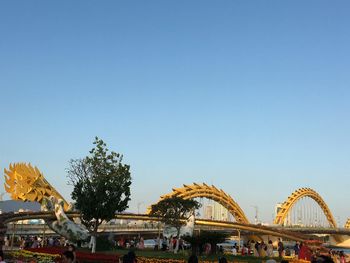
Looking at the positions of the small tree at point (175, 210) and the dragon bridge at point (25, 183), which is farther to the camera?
the dragon bridge at point (25, 183)

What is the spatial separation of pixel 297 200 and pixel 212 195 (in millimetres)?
44340

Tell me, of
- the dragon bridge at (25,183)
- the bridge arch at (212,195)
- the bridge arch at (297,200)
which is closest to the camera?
the dragon bridge at (25,183)

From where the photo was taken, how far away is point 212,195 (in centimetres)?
11269

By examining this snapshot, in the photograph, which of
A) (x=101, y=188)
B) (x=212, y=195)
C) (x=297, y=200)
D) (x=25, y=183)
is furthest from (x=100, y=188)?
(x=297, y=200)

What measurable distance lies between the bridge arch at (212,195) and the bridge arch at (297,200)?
2087cm

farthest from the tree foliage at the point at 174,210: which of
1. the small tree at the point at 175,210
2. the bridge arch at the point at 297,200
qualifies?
the bridge arch at the point at 297,200

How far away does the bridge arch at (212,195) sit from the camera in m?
104

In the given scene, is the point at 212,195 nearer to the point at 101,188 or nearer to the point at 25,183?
the point at 25,183

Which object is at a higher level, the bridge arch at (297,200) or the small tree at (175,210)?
the bridge arch at (297,200)

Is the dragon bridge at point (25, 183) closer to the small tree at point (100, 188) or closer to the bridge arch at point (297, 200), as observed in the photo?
the small tree at point (100, 188)

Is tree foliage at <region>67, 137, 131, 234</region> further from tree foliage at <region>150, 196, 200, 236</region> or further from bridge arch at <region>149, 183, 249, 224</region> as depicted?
bridge arch at <region>149, 183, 249, 224</region>

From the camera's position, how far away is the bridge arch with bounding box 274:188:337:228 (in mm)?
138875

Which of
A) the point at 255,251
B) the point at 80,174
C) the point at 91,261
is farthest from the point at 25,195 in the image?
the point at 91,261

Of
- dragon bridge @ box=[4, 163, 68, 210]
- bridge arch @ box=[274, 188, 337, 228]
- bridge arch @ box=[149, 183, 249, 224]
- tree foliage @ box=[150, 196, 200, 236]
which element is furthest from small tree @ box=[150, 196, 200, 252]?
bridge arch @ box=[274, 188, 337, 228]
